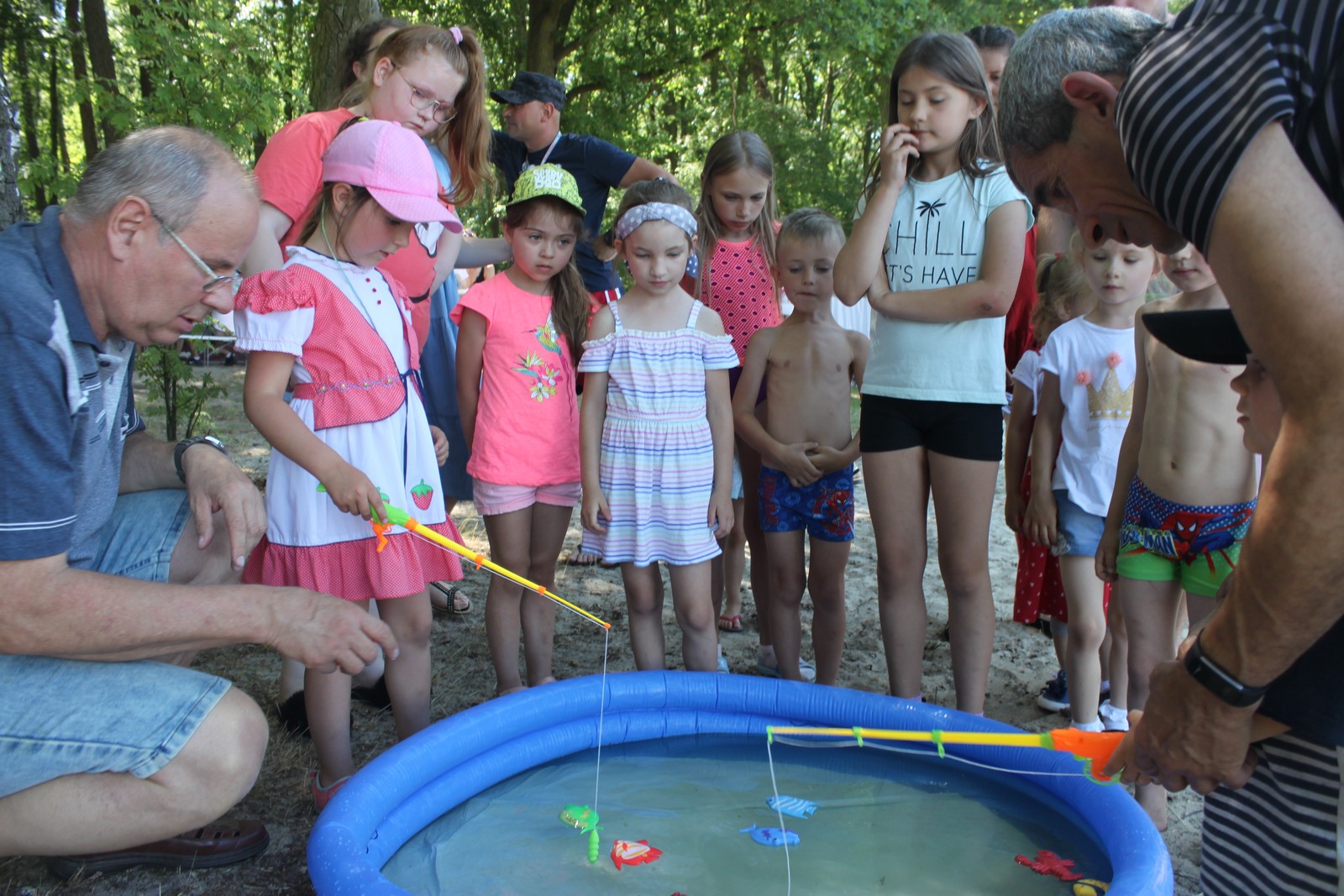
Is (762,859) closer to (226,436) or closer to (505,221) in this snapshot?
(505,221)

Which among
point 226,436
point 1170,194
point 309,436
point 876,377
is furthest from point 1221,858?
point 226,436

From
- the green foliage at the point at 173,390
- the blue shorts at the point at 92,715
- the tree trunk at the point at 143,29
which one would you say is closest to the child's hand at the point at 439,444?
the blue shorts at the point at 92,715

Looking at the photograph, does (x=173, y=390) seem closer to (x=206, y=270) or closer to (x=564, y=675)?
(x=564, y=675)

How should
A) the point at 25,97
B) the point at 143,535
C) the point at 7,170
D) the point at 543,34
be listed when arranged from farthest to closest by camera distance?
1. the point at 25,97
2. the point at 543,34
3. the point at 7,170
4. the point at 143,535

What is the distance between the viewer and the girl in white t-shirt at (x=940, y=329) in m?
2.94

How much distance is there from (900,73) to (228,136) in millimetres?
3643

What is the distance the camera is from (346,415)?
268cm

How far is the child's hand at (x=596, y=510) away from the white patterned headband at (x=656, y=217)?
0.89 metres

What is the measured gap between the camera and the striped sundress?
3242mm

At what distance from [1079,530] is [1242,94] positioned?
88.9 inches

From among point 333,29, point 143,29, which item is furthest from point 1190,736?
point 333,29

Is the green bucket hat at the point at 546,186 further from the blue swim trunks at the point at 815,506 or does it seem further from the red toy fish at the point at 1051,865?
the red toy fish at the point at 1051,865

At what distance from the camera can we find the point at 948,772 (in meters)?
2.88

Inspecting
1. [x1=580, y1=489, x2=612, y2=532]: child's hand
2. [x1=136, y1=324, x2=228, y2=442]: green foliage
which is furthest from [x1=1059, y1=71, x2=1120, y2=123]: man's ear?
[x1=136, y1=324, x2=228, y2=442]: green foliage
